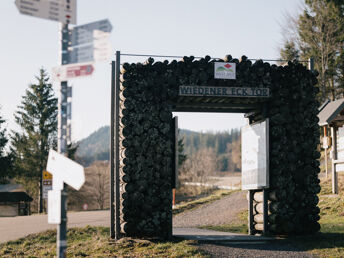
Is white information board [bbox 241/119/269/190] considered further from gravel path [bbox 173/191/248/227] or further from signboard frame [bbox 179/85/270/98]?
gravel path [bbox 173/191/248/227]

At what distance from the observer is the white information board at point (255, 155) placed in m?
13.9

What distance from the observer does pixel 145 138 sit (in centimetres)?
1338

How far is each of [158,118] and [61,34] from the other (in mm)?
6871

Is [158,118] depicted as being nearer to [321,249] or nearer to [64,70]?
[321,249]

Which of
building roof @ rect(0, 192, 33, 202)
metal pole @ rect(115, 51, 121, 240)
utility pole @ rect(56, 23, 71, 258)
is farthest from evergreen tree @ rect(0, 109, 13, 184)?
utility pole @ rect(56, 23, 71, 258)

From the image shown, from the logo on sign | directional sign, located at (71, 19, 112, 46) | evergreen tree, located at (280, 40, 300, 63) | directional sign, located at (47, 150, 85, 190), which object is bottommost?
directional sign, located at (47, 150, 85, 190)

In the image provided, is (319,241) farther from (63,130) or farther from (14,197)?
(14,197)

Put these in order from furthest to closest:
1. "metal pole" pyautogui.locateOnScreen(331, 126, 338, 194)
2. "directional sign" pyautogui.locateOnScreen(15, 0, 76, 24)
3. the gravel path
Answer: "metal pole" pyautogui.locateOnScreen(331, 126, 338, 194) → the gravel path → "directional sign" pyautogui.locateOnScreen(15, 0, 76, 24)

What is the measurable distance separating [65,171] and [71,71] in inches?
50.7

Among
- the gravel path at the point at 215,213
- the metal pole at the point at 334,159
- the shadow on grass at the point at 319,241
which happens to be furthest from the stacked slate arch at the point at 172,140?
the metal pole at the point at 334,159

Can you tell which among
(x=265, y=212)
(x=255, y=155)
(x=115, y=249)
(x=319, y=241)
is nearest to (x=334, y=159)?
(x=255, y=155)

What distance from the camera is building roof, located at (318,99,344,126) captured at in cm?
2238

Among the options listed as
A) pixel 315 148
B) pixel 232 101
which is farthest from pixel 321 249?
pixel 232 101

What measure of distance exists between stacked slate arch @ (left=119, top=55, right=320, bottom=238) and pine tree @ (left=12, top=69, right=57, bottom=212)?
3311 cm
